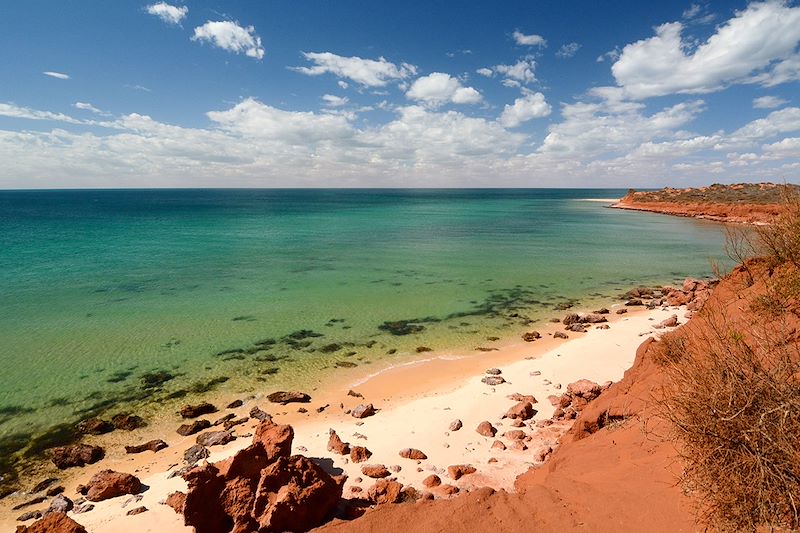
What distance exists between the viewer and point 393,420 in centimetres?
1295

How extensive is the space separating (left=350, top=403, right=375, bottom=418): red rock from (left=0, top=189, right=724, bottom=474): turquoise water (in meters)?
3.99

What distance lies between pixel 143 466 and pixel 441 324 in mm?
15271

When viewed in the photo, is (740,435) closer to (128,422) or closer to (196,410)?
(196,410)

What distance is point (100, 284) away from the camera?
31.8 metres

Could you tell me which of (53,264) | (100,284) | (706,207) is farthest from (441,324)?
(706,207)

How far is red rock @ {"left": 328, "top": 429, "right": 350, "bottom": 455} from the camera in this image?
35.7ft

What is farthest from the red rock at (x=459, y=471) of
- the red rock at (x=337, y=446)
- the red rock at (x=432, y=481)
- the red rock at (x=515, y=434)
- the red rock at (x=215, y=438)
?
the red rock at (x=215, y=438)

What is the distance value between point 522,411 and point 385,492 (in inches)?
228

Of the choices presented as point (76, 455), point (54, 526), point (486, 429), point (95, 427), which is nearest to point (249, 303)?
point (95, 427)

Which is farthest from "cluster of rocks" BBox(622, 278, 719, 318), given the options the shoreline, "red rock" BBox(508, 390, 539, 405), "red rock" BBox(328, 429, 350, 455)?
"red rock" BBox(328, 429, 350, 455)

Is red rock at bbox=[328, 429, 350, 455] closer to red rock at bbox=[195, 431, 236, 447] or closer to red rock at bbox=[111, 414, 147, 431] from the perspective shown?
red rock at bbox=[195, 431, 236, 447]

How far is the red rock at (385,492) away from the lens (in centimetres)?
852

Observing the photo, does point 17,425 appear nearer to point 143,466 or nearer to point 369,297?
point 143,466

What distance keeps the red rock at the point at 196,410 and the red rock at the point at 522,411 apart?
1051 cm
